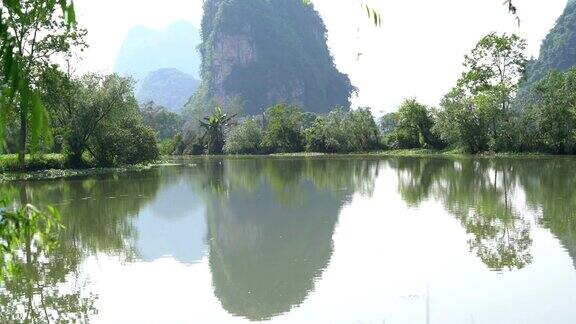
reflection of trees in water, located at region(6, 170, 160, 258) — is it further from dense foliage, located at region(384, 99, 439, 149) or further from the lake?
dense foliage, located at region(384, 99, 439, 149)

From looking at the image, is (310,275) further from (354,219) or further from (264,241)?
(354,219)

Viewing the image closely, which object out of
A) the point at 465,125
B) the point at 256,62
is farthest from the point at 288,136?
the point at 256,62

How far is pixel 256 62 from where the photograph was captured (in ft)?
588

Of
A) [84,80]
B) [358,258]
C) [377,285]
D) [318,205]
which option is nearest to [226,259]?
[358,258]

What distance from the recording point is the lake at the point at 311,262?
7695 mm

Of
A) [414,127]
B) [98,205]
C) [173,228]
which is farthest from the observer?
[414,127]

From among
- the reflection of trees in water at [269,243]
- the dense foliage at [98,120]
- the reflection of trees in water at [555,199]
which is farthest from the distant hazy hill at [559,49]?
the reflection of trees in water at [269,243]

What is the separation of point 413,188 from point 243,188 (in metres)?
7.95

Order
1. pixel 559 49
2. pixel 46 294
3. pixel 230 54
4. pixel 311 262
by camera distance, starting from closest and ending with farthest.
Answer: pixel 46 294
pixel 311 262
pixel 559 49
pixel 230 54

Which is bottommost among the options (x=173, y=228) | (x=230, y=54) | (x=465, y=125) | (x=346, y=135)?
(x=173, y=228)

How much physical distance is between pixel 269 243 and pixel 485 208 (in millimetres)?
7801

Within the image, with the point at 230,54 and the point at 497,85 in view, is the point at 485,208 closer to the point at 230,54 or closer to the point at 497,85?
the point at 497,85

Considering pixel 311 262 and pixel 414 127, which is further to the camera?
pixel 414 127

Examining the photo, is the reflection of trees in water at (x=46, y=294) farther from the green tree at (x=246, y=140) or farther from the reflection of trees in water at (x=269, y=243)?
the green tree at (x=246, y=140)
